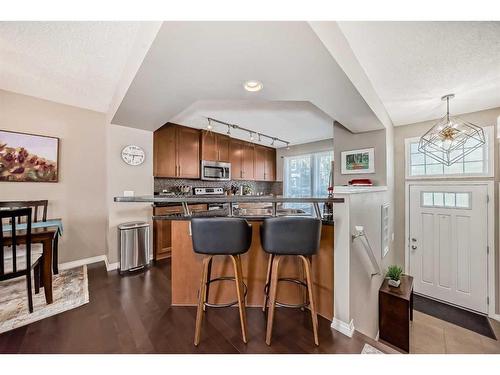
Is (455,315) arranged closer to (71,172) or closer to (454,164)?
(454,164)

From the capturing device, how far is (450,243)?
287 cm

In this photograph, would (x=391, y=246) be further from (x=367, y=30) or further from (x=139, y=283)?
(x=139, y=283)

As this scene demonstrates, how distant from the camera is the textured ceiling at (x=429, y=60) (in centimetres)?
133

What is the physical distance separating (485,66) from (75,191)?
4829mm

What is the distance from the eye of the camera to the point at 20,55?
1.73m

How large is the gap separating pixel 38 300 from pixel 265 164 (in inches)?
183

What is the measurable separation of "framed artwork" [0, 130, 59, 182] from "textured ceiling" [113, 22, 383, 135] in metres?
1.27

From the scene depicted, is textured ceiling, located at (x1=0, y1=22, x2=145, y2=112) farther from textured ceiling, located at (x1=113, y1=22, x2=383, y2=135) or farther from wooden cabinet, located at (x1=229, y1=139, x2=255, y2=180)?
wooden cabinet, located at (x1=229, y1=139, x2=255, y2=180)

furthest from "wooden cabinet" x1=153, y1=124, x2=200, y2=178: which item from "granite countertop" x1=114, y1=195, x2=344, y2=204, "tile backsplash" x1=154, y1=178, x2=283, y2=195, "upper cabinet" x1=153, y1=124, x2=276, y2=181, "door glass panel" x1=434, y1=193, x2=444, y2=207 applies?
"door glass panel" x1=434, y1=193, x2=444, y2=207

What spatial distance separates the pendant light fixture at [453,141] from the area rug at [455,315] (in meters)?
2.09

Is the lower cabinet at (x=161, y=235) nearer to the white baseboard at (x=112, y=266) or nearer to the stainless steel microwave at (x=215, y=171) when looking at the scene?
the white baseboard at (x=112, y=266)

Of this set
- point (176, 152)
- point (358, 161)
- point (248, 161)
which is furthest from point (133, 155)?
point (358, 161)

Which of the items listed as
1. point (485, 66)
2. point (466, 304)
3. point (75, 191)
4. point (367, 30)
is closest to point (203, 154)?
point (75, 191)

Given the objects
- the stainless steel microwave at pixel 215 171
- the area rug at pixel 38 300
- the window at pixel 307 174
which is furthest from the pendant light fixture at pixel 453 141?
the area rug at pixel 38 300
